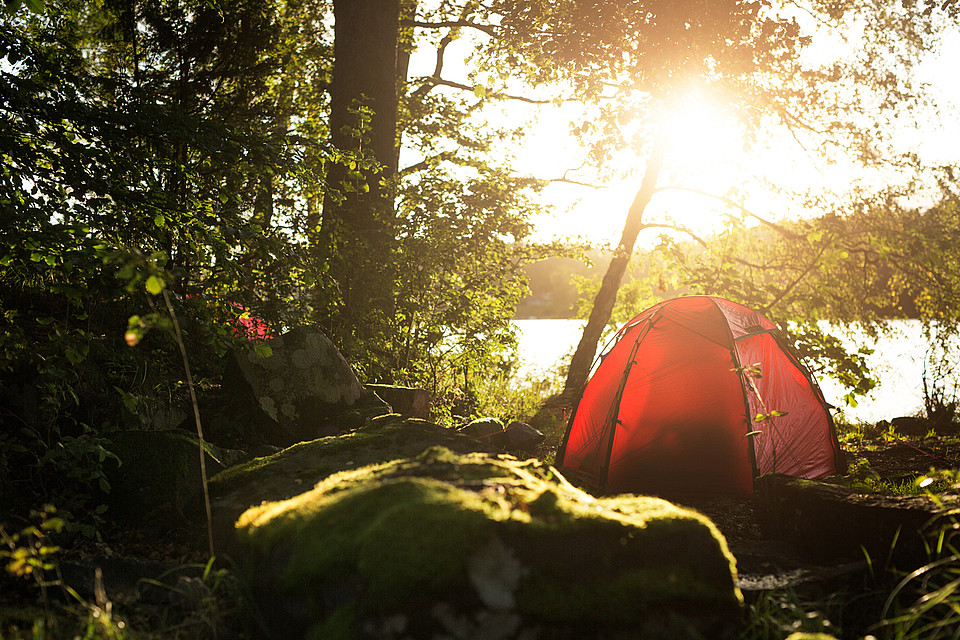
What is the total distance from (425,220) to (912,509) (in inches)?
295

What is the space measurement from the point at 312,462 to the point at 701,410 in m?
5.07

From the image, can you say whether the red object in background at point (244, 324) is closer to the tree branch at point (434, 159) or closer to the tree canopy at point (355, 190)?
the tree canopy at point (355, 190)

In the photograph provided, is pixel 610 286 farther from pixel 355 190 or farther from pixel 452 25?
pixel 355 190

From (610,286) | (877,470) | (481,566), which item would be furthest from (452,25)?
(481,566)

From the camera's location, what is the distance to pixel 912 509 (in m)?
3.81

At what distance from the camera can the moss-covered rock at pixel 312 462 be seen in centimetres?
445

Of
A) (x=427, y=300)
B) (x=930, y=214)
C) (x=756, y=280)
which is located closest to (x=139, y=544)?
(x=427, y=300)

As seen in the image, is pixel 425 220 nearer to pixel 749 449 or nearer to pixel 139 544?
pixel 749 449

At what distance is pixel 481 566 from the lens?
2439 mm

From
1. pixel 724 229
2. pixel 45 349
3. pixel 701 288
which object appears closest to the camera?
pixel 45 349

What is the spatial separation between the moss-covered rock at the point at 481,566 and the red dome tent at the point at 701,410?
518 cm

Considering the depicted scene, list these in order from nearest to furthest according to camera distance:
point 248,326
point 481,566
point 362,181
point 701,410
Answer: point 481,566 → point 248,326 → point 701,410 → point 362,181

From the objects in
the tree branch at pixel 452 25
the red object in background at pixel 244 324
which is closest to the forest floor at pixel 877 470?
the red object in background at pixel 244 324

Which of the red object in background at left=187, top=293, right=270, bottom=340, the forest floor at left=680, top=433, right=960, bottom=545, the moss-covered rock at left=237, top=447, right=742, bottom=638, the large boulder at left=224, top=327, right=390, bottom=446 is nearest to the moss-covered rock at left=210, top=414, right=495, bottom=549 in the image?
the red object in background at left=187, top=293, right=270, bottom=340
